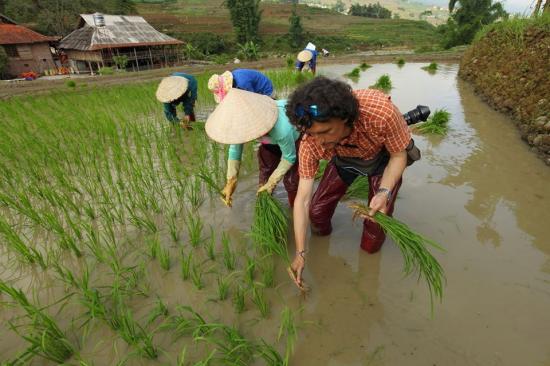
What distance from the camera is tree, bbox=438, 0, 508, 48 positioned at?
64.9ft

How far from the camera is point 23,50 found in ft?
50.4

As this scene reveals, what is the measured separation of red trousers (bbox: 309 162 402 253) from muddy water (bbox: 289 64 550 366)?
98 millimetres

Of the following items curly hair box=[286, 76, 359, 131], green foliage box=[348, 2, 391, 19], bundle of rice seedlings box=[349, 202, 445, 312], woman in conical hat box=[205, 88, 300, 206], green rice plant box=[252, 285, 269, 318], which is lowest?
green rice plant box=[252, 285, 269, 318]

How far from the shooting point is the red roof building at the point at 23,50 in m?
15.0

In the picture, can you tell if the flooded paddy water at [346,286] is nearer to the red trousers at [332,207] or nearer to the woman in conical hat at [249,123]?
the red trousers at [332,207]

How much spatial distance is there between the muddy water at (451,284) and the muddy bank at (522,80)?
717 millimetres

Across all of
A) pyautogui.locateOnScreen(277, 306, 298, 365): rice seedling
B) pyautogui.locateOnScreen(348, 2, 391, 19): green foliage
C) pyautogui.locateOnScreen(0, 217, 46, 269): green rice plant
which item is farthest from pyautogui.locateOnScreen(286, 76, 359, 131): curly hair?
pyautogui.locateOnScreen(348, 2, 391, 19): green foliage

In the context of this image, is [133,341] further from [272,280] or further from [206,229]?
[206,229]

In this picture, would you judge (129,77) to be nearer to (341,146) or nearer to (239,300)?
(341,146)

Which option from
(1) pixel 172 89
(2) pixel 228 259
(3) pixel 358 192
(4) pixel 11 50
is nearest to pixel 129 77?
(1) pixel 172 89

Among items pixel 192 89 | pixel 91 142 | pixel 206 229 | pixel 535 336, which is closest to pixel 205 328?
pixel 206 229

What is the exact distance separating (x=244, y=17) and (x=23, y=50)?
16.6 meters

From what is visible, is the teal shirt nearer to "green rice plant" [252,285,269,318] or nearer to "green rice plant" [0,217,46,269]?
"green rice plant" [252,285,269,318]

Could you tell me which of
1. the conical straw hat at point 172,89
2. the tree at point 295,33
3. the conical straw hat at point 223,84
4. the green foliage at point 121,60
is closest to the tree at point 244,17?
the tree at point 295,33
